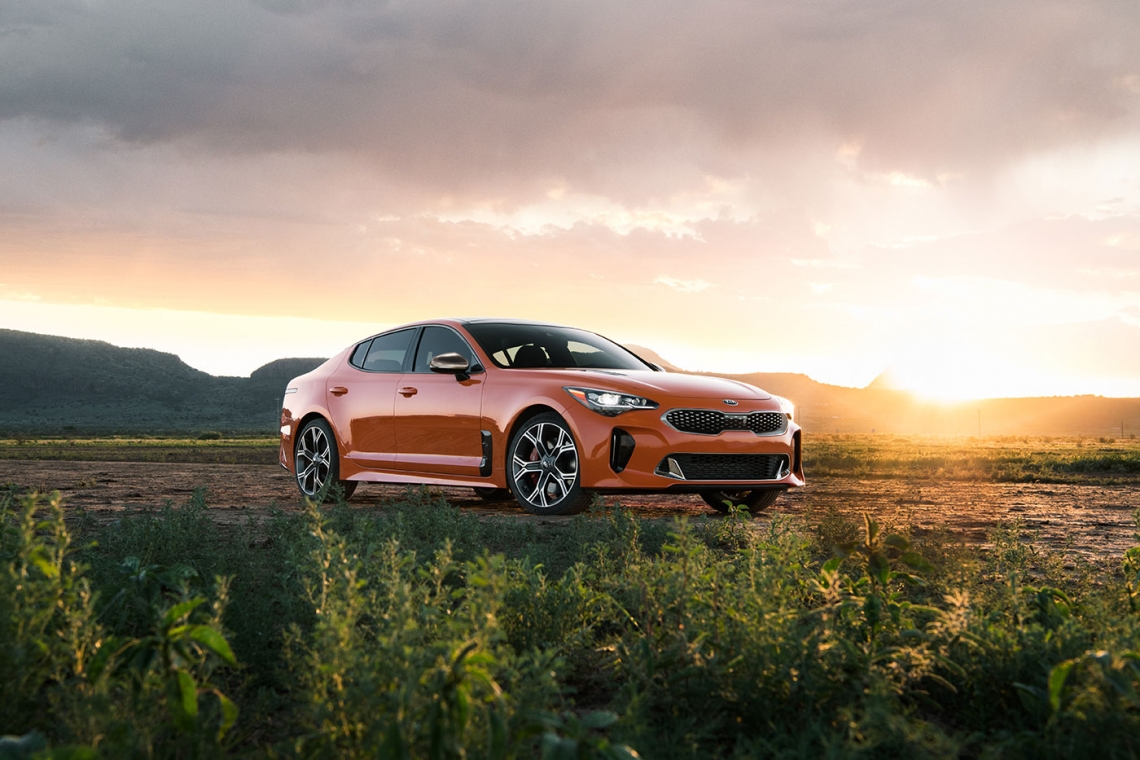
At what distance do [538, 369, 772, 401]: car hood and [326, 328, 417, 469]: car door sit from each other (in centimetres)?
209

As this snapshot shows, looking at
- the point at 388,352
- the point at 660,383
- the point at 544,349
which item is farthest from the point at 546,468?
the point at 388,352

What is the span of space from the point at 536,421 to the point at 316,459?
3.51 meters

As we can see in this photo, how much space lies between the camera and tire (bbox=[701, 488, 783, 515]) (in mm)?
8852

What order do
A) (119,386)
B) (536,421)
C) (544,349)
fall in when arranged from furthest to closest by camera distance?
1. (119,386)
2. (544,349)
3. (536,421)

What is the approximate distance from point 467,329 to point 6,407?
184427 mm

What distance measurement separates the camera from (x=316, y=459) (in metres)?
10.3

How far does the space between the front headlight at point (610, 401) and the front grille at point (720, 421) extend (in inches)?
9.4

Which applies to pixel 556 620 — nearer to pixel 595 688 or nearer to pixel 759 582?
pixel 595 688

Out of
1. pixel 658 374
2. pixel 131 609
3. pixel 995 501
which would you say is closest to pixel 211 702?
pixel 131 609

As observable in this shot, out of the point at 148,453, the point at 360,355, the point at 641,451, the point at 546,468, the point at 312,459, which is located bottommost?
the point at 148,453

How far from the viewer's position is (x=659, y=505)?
982 centimetres

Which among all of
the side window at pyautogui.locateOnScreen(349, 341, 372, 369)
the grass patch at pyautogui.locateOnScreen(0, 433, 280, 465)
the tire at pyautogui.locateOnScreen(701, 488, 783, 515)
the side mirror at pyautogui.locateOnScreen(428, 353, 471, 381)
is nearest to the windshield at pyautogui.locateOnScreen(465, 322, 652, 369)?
the side mirror at pyautogui.locateOnScreen(428, 353, 471, 381)

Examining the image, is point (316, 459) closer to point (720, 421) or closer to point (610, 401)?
point (610, 401)

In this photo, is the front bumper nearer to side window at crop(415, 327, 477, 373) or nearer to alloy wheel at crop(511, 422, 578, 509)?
alloy wheel at crop(511, 422, 578, 509)
